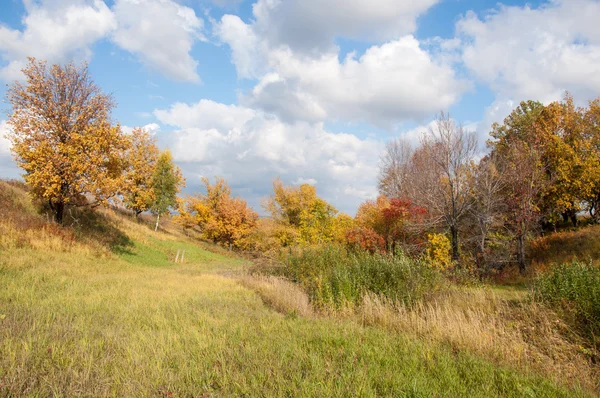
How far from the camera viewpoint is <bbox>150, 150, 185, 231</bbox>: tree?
4128 centimetres

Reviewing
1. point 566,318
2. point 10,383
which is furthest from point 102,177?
point 566,318

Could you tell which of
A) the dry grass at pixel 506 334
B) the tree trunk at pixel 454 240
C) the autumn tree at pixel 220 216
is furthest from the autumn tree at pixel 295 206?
the dry grass at pixel 506 334

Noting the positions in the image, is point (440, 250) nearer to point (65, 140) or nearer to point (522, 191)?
point (522, 191)

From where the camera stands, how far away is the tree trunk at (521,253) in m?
22.1

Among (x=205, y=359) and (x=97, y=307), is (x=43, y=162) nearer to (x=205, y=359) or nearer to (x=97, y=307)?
(x=97, y=307)

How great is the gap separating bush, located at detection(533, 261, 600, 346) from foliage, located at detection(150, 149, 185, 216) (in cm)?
4048

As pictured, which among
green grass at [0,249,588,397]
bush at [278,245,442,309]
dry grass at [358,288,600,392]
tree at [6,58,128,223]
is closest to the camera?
green grass at [0,249,588,397]

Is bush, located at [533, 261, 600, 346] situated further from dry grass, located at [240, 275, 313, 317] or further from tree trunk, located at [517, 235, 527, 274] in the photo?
tree trunk, located at [517, 235, 527, 274]

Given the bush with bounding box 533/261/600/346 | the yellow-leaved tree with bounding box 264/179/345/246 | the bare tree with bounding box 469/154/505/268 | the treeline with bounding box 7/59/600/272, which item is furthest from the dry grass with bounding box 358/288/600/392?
the yellow-leaved tree with bounding box 264/179/345/246

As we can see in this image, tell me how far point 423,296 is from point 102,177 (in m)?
18.5

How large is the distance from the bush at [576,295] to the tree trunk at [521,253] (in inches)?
580

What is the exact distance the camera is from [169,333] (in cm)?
594

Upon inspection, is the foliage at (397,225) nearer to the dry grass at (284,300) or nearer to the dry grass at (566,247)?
the dry grass at (566,247)

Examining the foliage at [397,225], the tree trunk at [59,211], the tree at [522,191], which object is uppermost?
the tree at [522,191]
